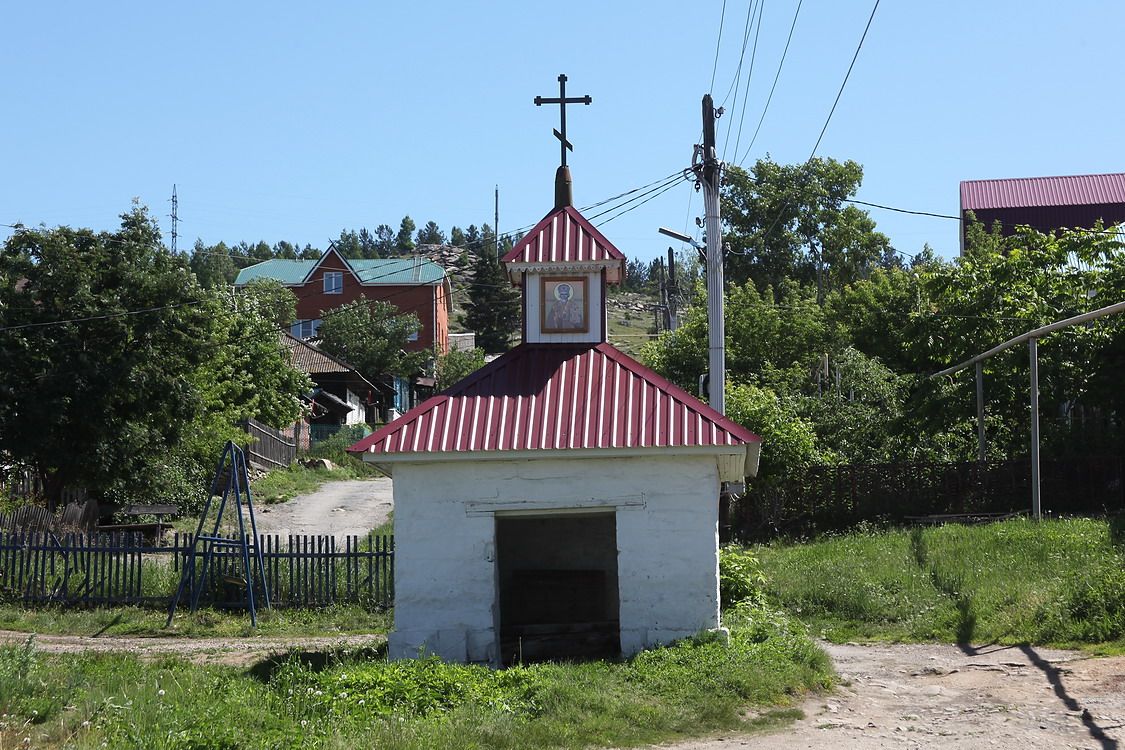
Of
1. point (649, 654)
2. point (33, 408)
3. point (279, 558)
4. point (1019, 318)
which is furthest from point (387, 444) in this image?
point (1019, 318)

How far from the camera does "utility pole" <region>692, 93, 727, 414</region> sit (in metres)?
18.4

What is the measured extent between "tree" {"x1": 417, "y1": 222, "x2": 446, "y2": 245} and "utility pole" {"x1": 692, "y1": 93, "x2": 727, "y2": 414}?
16293 cm

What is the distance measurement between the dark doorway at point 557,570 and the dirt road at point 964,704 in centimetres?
395

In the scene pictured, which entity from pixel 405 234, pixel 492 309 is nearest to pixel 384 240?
pixel 405 234

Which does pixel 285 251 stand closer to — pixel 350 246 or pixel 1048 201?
pixel 350 246

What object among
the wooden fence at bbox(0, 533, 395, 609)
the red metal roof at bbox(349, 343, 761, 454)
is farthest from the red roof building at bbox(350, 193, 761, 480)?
the wooden fence at bbox(0, 533, 395, 609)

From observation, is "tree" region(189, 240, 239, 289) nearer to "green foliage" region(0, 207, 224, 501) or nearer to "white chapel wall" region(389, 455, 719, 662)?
"green foliage" region(0, 207, 224, 501)

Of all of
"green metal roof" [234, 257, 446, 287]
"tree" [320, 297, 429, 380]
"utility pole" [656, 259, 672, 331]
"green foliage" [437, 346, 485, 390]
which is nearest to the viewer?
"utility pole" [656, 259, 672, 331]

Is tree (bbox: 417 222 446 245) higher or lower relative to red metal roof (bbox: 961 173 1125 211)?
higher

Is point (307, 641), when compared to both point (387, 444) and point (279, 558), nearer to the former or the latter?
point (279, 558)

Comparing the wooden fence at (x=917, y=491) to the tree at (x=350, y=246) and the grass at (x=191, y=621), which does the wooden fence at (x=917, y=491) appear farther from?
the tree at (x=350, y=246)

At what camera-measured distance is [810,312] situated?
1420 inches

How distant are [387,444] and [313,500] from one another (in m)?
20.4

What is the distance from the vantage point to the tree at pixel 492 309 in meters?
79.2
